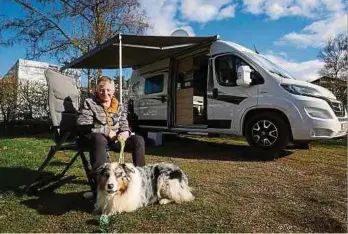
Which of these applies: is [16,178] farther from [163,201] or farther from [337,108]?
[337,108]

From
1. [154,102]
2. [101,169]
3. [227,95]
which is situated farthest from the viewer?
[154,102]

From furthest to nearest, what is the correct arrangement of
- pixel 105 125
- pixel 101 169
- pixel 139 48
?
pixel 139 48
pixel 105 125
pixel 101 169

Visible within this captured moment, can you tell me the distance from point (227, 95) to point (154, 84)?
287 cm

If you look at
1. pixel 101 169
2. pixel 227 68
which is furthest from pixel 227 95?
pixel 101 169

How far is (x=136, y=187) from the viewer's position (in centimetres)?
334

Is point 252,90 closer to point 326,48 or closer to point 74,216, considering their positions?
point 74,216

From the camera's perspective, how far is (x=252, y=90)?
640 cm

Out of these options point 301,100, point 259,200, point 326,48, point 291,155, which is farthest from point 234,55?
point 326,48

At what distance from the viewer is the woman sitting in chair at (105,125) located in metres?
3.62

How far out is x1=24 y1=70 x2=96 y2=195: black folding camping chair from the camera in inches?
157

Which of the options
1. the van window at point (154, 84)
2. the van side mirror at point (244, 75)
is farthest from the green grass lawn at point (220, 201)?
the van window at point (154, 84)

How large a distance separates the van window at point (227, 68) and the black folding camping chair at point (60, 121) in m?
3.14

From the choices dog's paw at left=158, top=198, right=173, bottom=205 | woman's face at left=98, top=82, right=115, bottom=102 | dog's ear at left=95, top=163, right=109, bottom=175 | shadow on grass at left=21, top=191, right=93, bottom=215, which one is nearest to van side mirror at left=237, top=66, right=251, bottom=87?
woman's face at left=98, top=82, right=115, bottom=102

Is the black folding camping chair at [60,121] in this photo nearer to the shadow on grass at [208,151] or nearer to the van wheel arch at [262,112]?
the shadow on grass at [208,151]
